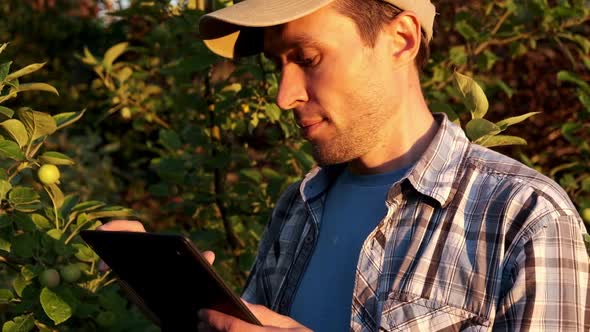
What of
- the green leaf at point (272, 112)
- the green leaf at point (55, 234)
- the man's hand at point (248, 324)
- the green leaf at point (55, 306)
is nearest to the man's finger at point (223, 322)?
the man's hand at point (248, 324)

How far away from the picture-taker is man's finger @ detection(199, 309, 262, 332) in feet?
5.68

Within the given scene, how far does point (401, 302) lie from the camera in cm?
180

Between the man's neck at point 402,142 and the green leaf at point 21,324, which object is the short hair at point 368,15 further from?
the green leaf at point 21,324

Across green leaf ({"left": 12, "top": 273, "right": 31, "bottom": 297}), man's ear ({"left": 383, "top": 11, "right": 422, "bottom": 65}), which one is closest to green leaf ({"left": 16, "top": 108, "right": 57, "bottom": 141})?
green leaf ({"left": 12, "top": 273, "right": 31, "bottom": 297})

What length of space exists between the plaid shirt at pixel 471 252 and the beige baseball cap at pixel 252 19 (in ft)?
0.93

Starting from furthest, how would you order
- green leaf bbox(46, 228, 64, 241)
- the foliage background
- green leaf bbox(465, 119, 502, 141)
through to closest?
the foliage background < green leaf bbox(46, 228, 64, 241) < green leaf bbox(465, 119, 502, 141)

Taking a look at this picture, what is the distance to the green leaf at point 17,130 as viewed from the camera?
7.26 feet

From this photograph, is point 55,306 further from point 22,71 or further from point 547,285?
point 547,285

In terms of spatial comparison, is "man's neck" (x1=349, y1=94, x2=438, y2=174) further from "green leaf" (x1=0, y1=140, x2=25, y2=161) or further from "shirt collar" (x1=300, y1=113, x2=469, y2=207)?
"green leaf" (x1=0, y1=140, x2=25, y2=161)

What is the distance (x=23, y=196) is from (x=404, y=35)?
0.97 meters

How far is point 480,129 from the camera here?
7.06 ft

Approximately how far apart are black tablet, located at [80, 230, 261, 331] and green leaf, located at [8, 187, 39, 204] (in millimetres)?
408

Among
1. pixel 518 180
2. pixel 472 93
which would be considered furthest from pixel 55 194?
pixel 518 180

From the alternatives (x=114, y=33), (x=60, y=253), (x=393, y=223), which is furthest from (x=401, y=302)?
(x=114, y=33)
